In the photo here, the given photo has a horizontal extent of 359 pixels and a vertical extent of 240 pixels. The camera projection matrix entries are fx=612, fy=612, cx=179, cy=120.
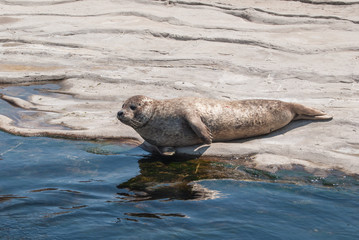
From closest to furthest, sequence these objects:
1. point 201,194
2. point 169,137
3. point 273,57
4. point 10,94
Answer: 1. point 201,194
2. point 169,137
3. point 10,94
4. point 273,57

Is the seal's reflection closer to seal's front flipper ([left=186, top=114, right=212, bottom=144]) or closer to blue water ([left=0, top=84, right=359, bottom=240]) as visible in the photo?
blue water ([left=0, top=84, right=359, bottom=240])

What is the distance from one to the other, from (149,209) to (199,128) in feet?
5.47

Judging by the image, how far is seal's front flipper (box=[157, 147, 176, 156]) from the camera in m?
7.64

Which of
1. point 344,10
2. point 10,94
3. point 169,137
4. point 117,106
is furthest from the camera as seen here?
point 344,10

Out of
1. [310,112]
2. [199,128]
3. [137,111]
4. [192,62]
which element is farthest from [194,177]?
[192,62]

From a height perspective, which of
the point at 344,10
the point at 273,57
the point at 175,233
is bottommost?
the point at 175,233

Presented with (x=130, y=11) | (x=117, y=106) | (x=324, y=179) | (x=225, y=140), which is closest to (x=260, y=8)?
(x=130, y=11)

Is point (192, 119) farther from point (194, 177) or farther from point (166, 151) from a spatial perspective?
point (194, 177)

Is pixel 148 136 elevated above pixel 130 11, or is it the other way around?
pixel 130 11

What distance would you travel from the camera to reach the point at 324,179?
22.1 ft

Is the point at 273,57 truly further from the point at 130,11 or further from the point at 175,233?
the point at 175,233

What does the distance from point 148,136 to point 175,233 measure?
2.51 metres

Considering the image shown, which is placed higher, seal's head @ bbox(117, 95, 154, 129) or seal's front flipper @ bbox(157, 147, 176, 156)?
seal's head @ bbox(117, 95, 154, 129)

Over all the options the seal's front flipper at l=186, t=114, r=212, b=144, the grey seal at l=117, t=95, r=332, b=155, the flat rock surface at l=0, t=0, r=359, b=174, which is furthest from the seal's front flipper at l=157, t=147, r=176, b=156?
the seal's front flipper at l=186, t=114, r=212, b=144
